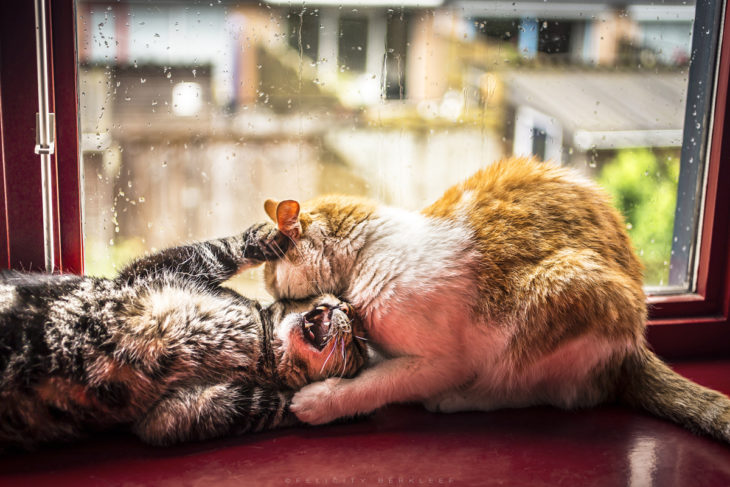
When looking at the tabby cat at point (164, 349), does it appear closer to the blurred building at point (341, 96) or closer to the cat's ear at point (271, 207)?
the cat's ear at point (271, 207)

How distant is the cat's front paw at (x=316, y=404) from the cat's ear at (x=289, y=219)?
0.29 metres

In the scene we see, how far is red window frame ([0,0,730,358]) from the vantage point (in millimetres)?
1223

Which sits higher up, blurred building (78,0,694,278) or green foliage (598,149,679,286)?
blurred building (78,0,694,278)

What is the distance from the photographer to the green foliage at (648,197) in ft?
5.22

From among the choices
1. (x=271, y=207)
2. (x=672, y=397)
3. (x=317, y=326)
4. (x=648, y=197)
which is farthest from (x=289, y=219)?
(x=648, y=197)

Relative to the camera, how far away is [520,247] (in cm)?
121

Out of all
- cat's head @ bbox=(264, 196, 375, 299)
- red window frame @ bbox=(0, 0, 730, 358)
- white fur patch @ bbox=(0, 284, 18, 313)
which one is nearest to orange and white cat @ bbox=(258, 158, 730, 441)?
cat's head @ bbox=(264, 196, 375, 299)

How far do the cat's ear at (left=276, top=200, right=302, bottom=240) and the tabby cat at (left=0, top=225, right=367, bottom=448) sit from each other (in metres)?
0.04

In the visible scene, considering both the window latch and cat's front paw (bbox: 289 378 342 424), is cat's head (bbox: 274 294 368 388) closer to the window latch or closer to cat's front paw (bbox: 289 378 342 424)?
cat's front paw (bbox: 289 378 342 424)

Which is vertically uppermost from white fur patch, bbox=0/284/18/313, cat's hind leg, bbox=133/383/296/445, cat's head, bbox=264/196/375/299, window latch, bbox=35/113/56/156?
window latch, bbox=35/113/56/156

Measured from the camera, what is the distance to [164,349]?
1.12 m

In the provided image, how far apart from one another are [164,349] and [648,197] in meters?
1.22

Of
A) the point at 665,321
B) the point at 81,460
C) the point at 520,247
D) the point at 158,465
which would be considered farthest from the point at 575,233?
the point at 81,460

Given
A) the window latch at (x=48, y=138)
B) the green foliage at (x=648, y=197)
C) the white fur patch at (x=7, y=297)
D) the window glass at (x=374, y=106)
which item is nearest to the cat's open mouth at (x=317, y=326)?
the window glass at (x=374, y=106)
